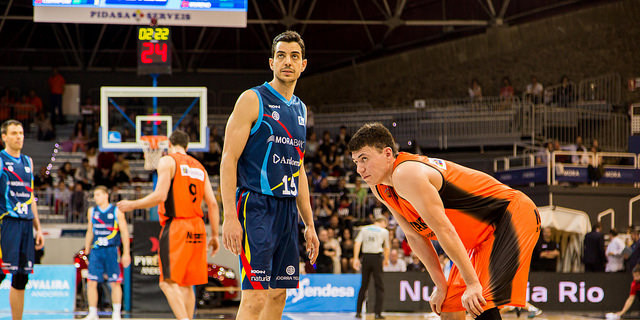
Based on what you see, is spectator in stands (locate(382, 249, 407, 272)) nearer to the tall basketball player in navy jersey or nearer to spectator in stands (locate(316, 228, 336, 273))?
spectator in stands (locate(316, 228, 336, 273))

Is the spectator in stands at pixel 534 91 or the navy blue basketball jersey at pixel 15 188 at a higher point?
the spectator in stands at pixel 534 91

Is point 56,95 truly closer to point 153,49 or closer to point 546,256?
point 153,49

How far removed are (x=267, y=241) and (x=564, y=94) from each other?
66.0ft

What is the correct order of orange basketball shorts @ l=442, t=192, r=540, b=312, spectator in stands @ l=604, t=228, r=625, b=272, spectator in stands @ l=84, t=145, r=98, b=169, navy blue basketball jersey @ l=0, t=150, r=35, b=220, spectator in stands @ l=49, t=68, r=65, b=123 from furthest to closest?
spectator in stands @ l=49, t=68, r=65, b=123 → spectator in stands @ l=84, t=145, r=98, b=169 → spectator in stands @ l=604, t=228, r=625, b=272 → navy blue basketball jersey @ l=0, t=150, r=35, b=220 → orange basketball shorts @ l=442, t=192, r=540, b=312

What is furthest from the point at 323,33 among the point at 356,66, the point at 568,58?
the point at 568,58

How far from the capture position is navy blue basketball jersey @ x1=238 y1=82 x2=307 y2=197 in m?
5.16

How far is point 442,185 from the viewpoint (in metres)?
4.48

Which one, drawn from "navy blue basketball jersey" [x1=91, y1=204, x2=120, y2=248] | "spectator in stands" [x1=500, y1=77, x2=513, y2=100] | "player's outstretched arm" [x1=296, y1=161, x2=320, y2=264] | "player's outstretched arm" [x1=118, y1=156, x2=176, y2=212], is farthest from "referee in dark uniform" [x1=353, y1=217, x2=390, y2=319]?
"spectator in stands" [x1=500, y1=77, x2=513, y2=100]

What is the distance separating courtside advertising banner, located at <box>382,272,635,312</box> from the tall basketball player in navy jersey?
9705mm

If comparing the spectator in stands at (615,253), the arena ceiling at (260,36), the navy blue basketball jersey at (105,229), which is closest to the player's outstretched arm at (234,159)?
the navy blue basketball jersey at (105,229)

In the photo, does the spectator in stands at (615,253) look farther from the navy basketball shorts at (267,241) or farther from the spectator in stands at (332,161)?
Answer: the navy basketball shorts at (267,241)

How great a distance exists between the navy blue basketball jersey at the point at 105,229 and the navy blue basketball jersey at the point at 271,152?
710 centimetres

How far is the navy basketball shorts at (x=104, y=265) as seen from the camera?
11461 mm

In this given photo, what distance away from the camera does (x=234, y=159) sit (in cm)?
509
